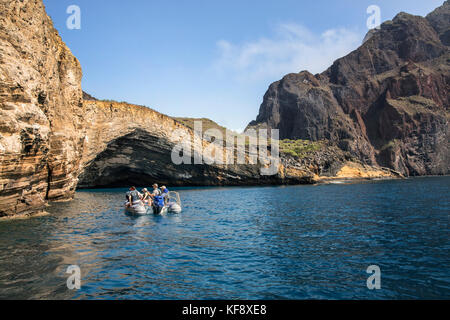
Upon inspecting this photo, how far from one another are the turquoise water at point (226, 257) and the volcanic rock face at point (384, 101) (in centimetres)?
10858

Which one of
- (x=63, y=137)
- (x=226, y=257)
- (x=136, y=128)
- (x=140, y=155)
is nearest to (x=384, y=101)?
(x=140, y=155)

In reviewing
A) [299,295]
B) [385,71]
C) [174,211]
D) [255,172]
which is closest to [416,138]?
[385,71]

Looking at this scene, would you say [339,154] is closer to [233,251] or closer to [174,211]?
[174,211]

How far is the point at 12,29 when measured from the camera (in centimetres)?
1605

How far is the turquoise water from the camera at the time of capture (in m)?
7.07

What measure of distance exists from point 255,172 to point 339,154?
3246 centimetres
